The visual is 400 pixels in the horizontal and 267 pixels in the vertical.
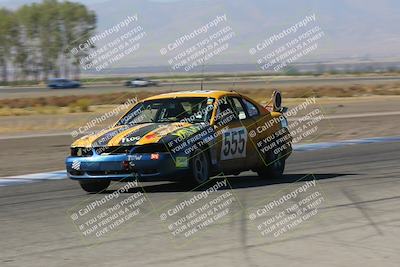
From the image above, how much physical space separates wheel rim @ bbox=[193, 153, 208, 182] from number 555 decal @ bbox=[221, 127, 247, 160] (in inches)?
15.3

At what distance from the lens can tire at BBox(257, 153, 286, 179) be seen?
1258cm

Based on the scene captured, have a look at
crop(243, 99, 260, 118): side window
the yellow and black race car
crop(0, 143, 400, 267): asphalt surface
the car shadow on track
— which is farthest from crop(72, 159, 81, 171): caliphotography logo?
crop(243, 99, 260, 118): side window

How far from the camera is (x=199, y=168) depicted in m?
11.0

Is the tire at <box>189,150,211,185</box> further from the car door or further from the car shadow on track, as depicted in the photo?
the car door

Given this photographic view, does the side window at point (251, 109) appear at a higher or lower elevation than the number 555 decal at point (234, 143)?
higher

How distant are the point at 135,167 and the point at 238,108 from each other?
2.23 m

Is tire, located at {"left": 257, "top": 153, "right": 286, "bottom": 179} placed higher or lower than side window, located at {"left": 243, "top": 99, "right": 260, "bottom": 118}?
lower

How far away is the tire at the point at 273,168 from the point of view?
41.3 ft

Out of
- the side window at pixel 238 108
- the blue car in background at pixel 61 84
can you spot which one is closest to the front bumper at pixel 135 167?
the side window at pixel 238 108

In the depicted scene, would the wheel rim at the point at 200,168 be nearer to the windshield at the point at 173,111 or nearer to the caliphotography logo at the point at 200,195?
the caliphotography logo at the point at 200,195

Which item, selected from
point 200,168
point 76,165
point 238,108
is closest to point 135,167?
point 76,165

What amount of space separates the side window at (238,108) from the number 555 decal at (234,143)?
230 mm

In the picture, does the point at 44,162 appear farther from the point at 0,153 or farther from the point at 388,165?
the point at 388,165

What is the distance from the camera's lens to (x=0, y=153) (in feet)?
62.7
